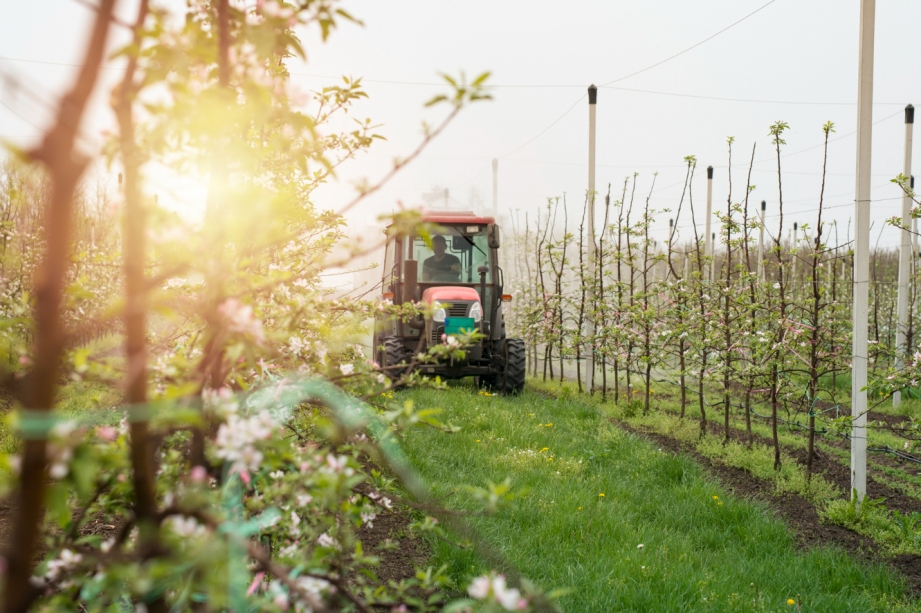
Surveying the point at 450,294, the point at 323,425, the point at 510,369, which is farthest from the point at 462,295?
the point at 323,425

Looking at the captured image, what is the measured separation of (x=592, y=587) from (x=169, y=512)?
7.90 ft

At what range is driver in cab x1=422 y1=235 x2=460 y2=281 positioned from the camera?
8719mm

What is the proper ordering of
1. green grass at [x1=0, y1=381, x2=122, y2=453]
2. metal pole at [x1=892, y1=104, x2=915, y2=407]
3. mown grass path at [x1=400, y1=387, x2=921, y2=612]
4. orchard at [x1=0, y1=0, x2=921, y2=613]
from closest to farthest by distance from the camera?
orchard at [x1=0, y1=0, x2=921, y2=613], mown grass path at [x1=400, y1=387, x2=921, y2=612], green grass at [x1=0, y1=381, x2=122, y2=453], metal pole at [x1=892, y1=104, x2=915, y2=407]

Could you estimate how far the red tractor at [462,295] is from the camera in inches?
319

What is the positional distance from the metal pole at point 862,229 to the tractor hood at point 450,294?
455cm

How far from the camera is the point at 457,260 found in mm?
8812

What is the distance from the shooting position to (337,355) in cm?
286

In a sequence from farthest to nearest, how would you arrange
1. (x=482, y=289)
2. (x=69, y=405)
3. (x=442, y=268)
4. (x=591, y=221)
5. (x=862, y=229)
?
(x=591, y=221) → (x=442, y=268) → (x=482, y=289) → (x=69, y=405) → (x=862, y=229)

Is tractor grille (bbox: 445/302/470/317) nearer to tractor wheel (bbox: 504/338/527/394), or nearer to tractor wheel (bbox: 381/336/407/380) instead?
tractor wheel (bbox: 381/336/407/380)

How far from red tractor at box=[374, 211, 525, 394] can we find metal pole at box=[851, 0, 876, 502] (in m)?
4.23

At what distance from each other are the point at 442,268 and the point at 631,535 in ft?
18.3

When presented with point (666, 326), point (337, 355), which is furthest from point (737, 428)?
point (337, 355)

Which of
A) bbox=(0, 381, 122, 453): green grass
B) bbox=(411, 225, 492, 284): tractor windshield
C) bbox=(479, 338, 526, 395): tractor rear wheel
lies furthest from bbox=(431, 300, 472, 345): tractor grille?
bbox=(0, 381, 122, 453): green grass

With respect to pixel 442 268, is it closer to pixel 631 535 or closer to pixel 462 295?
pixel 462 295
